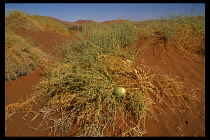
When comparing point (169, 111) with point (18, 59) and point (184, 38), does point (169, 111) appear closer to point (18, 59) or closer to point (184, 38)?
point (184, 38)

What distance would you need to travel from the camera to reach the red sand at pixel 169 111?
1.89 meters

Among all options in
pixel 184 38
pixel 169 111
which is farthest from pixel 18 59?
pixel 184 38

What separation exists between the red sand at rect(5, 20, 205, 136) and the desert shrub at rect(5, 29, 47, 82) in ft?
0.66

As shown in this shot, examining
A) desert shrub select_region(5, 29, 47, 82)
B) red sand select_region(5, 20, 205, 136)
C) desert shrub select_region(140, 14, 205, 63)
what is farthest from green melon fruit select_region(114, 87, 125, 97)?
desert shrub select_region(5, 29, 47, 82)

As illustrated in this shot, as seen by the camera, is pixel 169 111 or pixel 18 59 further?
pixel 18 59

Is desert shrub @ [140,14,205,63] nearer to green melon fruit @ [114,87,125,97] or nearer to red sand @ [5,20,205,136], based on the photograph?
red sand @ [5,20,205,136]

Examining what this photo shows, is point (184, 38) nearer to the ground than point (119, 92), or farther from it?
farther from it

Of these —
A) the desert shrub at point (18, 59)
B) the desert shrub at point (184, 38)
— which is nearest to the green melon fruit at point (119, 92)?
Answer: the desert shrub at point (184, 38)

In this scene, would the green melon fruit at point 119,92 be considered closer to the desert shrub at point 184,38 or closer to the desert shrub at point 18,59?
the desert shrub at point 184,38

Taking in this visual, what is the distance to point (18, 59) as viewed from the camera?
3.21m

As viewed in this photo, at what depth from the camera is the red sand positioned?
1.89m

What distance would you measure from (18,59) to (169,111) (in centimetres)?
360

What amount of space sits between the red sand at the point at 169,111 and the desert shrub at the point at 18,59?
7.9 inches

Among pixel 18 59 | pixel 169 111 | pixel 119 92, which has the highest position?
pixel 18 59
